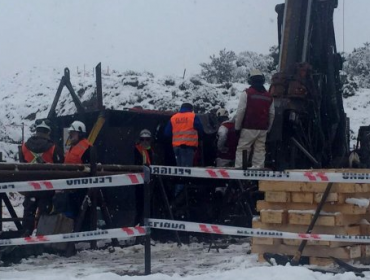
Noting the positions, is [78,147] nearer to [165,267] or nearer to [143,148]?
[143,148]

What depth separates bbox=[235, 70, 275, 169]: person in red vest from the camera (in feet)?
36.0

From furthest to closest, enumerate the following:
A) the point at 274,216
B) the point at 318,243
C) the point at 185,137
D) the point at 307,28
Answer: the point at 307,28 < the point at 185,137 < the point at 274,216 < the point at 318,243

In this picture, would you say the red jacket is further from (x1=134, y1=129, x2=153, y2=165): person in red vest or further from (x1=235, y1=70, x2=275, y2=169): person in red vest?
(x1=134, y1=129, x2=153, y2=165): person in red vest

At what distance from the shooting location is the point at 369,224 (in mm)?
8727

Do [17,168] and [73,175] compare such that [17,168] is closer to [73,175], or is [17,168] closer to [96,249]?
[73,175]

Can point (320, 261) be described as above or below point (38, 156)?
below

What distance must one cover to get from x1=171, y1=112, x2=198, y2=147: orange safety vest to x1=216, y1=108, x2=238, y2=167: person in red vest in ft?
1.81

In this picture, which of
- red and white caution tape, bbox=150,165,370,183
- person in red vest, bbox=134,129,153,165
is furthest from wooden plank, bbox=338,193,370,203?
person in red vest, bbox=134,129,153,165

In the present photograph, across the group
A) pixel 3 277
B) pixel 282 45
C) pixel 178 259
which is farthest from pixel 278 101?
pixel 3 277

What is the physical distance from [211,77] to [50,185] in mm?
32791

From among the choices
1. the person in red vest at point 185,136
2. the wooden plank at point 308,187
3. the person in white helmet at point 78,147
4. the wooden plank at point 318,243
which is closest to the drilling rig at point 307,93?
the person in red vest at point 185,136

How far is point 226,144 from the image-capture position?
11.9 metres

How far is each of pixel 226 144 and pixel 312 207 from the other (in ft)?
11.3

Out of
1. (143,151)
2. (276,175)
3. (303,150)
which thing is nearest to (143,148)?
(143,151)
